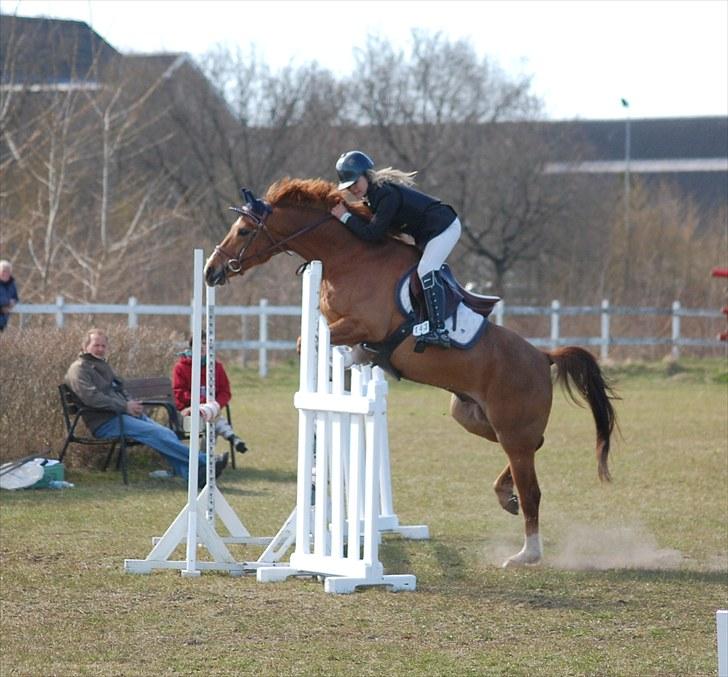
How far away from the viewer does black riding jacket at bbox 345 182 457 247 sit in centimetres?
865

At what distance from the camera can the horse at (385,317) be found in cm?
877

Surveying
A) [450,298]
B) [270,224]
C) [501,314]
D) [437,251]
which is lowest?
[501,314]

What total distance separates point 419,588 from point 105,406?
5.10 m

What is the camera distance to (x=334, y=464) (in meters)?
8.37

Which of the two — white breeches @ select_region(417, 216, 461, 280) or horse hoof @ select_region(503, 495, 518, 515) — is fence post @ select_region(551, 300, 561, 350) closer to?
horse hoof @ select_region(503, 495, 518, 515)

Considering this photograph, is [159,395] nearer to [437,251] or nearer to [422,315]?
[422,315]

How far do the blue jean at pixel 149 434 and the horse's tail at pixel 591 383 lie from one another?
406 cm

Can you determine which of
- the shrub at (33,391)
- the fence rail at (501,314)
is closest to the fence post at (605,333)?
the fence rail at (501,314)

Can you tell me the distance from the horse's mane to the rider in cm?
9

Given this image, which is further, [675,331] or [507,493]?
[675,331]

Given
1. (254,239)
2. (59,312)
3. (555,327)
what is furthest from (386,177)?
(555,327)

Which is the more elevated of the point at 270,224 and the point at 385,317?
the point at 270,224

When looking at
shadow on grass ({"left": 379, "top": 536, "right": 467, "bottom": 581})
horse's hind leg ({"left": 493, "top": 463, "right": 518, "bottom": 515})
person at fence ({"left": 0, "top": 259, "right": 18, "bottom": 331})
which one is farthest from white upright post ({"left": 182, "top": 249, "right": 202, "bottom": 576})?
person at fence ({"left": 0, "top": 259, "right": 18, "bottom": 331})

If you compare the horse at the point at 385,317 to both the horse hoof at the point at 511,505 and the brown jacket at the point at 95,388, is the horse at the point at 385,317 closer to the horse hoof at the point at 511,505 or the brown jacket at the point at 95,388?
the horse hoof at the point at 511,505
